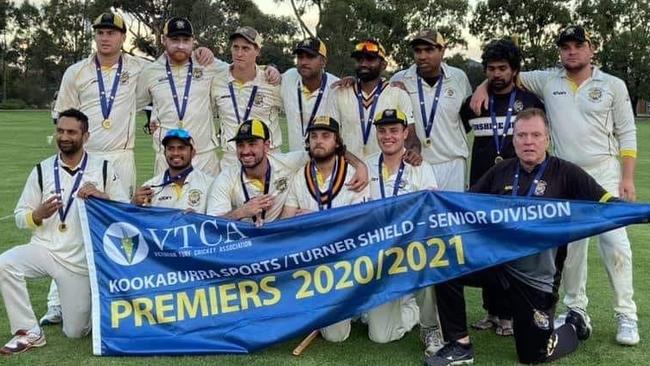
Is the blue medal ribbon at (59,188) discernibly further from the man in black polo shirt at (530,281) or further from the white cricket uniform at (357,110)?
the man in black polo shirt at (530,281)

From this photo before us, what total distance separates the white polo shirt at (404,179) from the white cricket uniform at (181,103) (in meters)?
2.05

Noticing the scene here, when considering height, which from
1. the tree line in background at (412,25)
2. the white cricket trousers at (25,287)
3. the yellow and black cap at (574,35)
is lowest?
the white cricket trousers at (25,287)

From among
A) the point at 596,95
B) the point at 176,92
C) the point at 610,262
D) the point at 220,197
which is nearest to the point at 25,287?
the point at 220,197

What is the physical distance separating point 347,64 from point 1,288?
55.0 metres

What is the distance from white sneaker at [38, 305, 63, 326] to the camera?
6414mm

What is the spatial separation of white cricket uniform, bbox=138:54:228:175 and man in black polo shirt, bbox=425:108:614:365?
3135mm

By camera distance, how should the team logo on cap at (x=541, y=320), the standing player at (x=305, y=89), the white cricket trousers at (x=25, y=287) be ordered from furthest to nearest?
the standing player at (x=305, y=89) < the white cricket trousers at (x=25, y=287) < the team logo on cap at (x=541, y=320)

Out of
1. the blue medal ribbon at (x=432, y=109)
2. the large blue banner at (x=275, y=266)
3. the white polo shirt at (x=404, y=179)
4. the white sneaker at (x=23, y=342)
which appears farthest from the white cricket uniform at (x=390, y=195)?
the white sneaker at (x=23, y=342)

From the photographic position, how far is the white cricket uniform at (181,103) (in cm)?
720

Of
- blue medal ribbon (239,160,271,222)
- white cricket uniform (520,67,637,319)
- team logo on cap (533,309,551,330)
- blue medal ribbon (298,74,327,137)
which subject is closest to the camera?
team logo on cap (533,309,551,330)

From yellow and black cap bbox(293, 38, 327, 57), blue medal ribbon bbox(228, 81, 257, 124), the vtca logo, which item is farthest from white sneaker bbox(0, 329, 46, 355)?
yellow and black cap bbox(293, 38, 327, 57)

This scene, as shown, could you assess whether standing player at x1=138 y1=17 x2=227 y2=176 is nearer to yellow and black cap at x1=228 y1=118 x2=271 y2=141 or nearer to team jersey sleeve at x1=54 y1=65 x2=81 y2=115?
team jersey sleeve at x1=54 y1=65 x2=81 y2=115

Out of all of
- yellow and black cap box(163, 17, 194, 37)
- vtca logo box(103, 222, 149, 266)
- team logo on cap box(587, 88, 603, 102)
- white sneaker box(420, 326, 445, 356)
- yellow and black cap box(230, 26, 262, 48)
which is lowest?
white sneaker box(420, 326, 445, 356)

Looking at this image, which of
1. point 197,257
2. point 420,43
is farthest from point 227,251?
point 420,43
